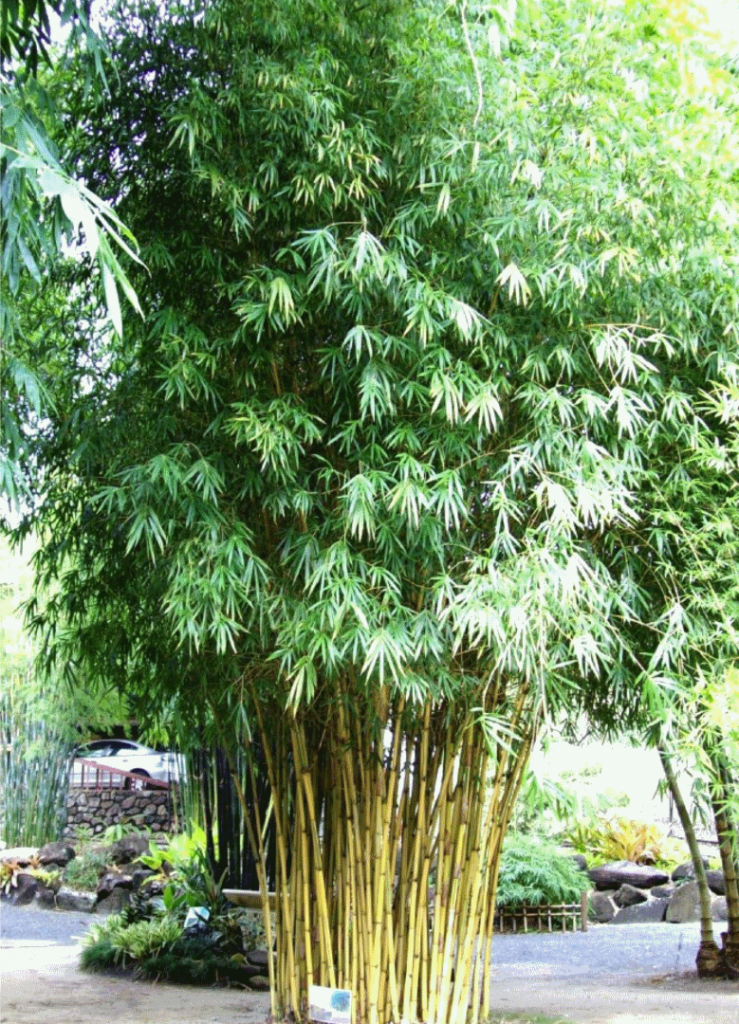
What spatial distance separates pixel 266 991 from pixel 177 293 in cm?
347

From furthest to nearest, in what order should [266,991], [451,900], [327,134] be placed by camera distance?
[266,991]
[451,900]
[327,134]

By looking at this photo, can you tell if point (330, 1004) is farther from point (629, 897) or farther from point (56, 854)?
point (56, 854)

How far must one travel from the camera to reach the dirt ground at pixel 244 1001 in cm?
488

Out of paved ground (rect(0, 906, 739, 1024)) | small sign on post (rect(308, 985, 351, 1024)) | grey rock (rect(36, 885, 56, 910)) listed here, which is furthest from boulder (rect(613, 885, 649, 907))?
small sign on post (rect(308, 985, 351, 1024))

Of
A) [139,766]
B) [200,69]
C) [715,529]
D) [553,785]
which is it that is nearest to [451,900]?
[553,785]

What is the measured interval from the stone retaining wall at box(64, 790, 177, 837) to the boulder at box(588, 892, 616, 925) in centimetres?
464

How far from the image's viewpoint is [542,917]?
25.8ft

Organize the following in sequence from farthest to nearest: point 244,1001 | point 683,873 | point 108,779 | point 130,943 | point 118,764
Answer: point 118,764 < point 108,779 < point 683,873 < point 130,943 < point 244,1001

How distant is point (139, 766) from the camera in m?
12.9

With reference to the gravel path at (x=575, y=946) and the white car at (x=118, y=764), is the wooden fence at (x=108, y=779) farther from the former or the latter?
the gravel path at (x=575, y=946)

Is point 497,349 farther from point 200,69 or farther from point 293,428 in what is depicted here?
point 200,69

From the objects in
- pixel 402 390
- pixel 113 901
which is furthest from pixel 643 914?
pixel 402 390

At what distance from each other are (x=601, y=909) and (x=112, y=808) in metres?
5.22

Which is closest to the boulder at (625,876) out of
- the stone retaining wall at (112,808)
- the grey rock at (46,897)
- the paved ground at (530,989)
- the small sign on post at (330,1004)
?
the paved ground at (530,989)
